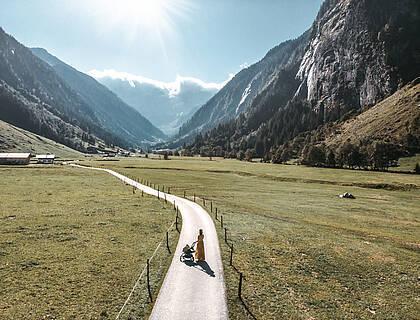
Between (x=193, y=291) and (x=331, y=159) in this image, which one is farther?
(x=331, y=159)

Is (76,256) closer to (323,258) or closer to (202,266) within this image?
(202,266)

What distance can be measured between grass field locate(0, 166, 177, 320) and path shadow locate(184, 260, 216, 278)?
2142 mm

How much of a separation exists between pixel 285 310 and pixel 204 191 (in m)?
64.9

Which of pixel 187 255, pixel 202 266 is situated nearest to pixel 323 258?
pixel 202 266

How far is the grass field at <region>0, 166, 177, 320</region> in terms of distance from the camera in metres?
Answer: 22.5

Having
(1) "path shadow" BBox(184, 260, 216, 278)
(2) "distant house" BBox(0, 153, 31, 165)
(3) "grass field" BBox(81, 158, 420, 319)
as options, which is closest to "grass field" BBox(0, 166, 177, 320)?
(1) "path shadow" BBox(184, 260, 216, 278)

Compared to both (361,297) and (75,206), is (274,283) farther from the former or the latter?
(75,206)

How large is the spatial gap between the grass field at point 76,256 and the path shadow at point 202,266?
2.14 meters

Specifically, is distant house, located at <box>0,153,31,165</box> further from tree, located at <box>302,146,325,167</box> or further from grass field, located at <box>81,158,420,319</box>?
tree, located at <box>302,146,325,167</box>

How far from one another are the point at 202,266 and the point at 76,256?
1157cm

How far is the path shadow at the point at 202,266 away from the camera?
28.3 meters

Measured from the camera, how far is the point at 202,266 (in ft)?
97.3

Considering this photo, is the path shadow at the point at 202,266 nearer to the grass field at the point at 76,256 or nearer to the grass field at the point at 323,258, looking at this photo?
the grass field at the point at 323,258

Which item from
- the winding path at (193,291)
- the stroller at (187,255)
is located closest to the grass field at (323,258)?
the winding path at (193,291)
